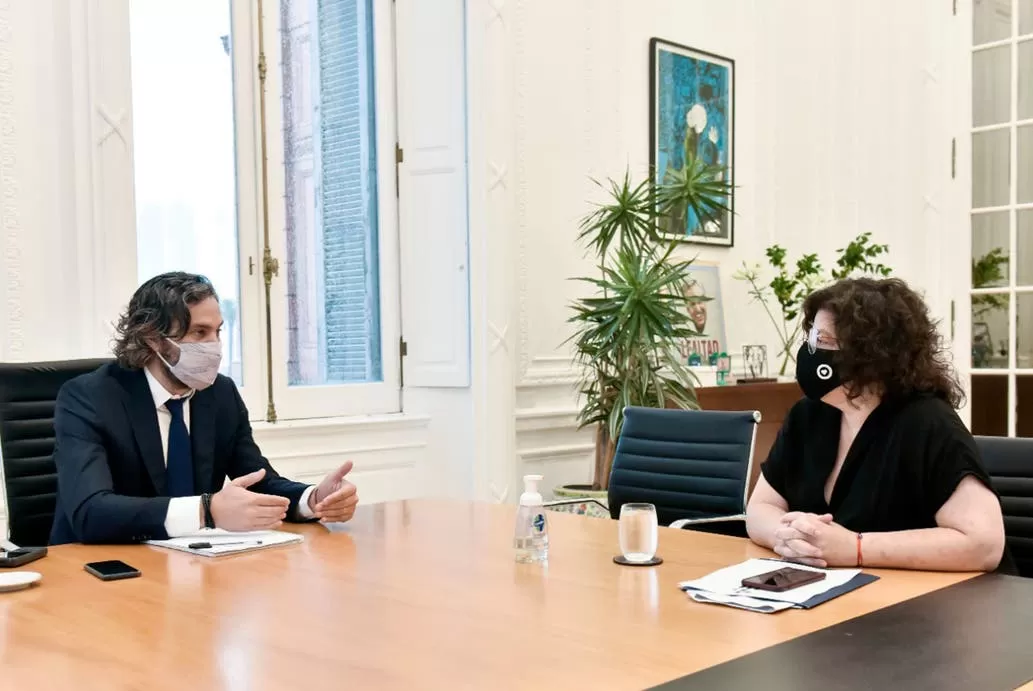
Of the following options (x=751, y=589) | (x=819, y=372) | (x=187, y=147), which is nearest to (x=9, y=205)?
(x=187, y=147)

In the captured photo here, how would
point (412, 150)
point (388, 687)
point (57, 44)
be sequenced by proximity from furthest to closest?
point (412, 150) < point (57, 44) < point (388, 687)

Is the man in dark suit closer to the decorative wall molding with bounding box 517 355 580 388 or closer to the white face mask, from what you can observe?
the white face mask

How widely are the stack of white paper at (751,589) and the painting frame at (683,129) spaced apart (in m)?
3.18

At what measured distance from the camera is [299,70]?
14.1ft

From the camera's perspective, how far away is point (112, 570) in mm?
1900

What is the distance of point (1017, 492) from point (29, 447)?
2.36 m

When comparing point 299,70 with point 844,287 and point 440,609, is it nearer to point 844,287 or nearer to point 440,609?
point 844,287

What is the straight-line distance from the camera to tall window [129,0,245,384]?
3.75 metres

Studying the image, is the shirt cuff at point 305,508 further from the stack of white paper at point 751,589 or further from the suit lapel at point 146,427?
the stack of white paper at point 751,589

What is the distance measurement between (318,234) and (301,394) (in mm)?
703

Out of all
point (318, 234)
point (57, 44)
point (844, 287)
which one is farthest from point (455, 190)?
point (844, 287)

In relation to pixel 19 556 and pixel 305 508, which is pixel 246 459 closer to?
pixel 305 508

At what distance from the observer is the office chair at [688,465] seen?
2.79 m

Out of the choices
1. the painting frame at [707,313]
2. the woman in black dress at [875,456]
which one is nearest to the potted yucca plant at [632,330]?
the painting frame at [707,313]
